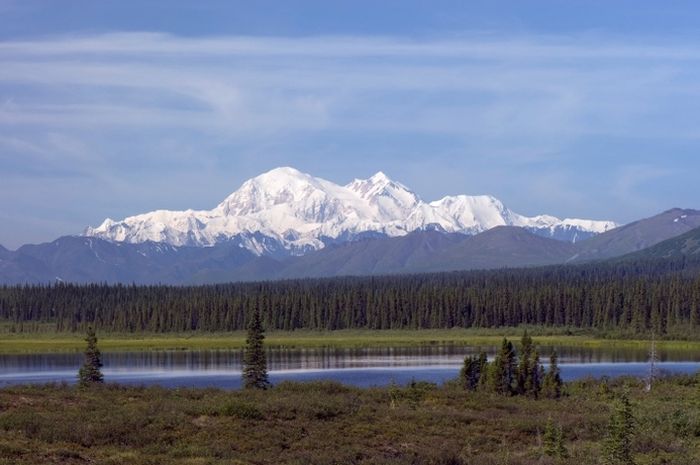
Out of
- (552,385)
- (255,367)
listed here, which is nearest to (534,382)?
(552,385)

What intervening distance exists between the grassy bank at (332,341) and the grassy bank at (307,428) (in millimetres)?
105344

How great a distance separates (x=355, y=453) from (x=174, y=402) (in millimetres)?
10664

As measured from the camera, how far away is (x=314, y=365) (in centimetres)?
11656

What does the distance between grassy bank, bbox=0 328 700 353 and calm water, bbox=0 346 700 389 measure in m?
12.3

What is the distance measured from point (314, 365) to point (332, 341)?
59.8 meters

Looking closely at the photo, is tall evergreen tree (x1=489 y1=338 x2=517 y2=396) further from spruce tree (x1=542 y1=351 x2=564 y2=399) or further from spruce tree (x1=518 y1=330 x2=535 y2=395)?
spruce tree (x1=542 y1=351 x2=564 y2=399)

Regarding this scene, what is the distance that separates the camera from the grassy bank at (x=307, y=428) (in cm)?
3609

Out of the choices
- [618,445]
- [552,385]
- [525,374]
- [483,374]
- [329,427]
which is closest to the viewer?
[618,445]

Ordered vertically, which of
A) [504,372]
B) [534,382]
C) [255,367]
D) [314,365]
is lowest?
[314,365]

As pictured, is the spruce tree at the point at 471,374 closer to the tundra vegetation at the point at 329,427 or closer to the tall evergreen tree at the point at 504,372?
the tall evergreen tree at the point at 504,372

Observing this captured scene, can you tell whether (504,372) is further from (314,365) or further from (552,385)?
(314,365)

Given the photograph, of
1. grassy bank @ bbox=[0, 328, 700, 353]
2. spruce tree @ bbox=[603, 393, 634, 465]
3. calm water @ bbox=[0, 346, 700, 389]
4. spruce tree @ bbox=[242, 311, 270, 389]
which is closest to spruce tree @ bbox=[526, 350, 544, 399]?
calm water @ bbox=[0, 346, 700, 389]

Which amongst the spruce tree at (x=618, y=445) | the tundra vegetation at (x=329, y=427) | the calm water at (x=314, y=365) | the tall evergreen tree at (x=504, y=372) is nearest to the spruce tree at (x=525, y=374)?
the tall evergreen tree at (x=504, y=372)

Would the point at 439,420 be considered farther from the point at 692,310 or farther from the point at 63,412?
the point at 692,310
